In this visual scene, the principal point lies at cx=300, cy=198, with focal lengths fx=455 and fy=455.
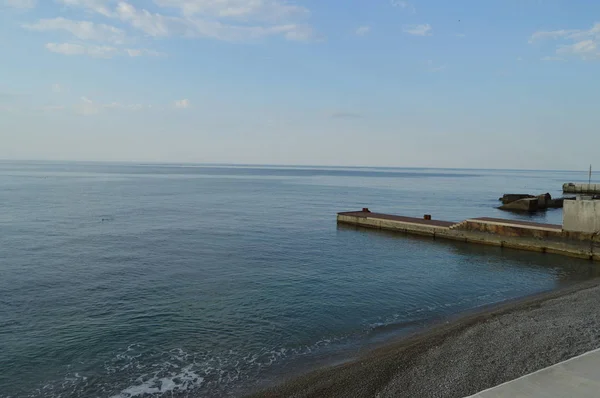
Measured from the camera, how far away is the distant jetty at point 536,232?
27375mm

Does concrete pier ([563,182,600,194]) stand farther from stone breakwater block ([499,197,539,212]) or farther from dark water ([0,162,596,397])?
dark water ([0,162,596,397])

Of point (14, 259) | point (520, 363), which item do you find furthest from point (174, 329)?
point (14, 259)

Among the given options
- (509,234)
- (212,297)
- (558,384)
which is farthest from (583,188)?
(558,384)

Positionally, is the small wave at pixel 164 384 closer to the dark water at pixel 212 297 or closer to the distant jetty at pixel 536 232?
the dark water at pixel 212 297

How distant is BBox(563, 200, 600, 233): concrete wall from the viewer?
27234mm

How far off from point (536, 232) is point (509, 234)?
6.17 feet

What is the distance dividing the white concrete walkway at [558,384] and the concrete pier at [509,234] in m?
21.6

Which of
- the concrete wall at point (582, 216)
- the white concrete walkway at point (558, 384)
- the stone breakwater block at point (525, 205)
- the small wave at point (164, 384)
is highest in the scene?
the concrete wall at point (582, 216)

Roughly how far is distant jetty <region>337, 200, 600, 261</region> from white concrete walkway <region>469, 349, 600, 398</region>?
21590 millimetres

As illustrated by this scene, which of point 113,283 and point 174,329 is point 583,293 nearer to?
point 174,329

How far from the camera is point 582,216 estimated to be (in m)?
27.8

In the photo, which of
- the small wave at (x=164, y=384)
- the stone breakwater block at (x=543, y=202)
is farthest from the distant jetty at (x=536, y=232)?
the stone breakwater block at (x=543, y=202)

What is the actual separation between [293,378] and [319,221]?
111ft

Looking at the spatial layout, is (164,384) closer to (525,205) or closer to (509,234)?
(509,234)
